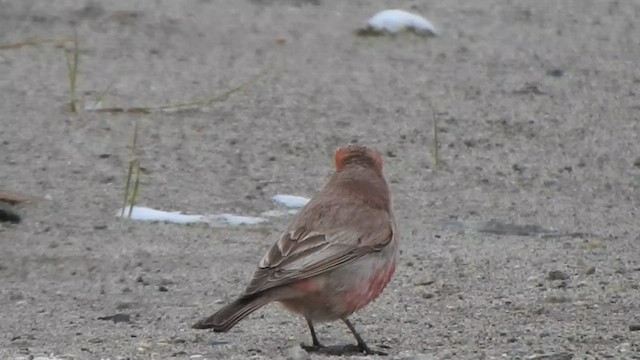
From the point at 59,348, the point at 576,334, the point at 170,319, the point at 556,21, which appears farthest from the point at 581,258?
the point at 556,21

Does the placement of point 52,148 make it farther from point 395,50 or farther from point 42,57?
point 395,50

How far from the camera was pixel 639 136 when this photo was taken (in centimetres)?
885

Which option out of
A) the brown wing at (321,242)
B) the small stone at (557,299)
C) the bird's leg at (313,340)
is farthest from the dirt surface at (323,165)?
the brown wing at (321,242)

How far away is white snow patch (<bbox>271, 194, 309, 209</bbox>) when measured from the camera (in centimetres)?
757

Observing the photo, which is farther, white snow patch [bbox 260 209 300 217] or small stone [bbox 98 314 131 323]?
white snow patch [bbox 260 209 300 217]

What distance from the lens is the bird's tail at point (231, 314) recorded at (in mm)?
4953

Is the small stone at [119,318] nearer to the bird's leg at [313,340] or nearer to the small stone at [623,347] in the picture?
the bird's leg at [313,340]

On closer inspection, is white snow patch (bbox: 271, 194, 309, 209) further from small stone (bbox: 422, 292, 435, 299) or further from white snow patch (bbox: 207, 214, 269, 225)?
small stone (bbox: 422, 292, 435, 299)

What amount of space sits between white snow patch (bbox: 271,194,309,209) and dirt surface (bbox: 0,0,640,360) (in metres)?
0.07

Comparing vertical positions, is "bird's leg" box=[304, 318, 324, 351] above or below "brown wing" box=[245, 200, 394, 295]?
below

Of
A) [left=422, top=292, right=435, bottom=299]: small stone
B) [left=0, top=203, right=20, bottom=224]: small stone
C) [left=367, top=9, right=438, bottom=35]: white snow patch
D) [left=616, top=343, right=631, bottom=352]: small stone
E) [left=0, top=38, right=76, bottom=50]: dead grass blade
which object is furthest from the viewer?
[left=367, top=9, right=438, bottom=35]: white snow patch

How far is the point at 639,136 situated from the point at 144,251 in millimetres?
3317

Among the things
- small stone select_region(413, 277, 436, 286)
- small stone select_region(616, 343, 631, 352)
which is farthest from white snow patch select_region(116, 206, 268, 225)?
small stone select_region(616, 343, 631, 352)

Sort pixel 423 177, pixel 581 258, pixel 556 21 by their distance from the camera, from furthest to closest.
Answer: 1. pixel 556 21
2. pixel 423 177
3. pixel 581 258
